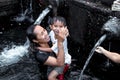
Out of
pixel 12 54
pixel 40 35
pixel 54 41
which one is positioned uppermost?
pixel 40 35

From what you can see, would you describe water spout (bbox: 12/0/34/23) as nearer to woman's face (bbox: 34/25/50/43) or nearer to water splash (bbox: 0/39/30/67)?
water splash (bbox: 0/39/30/67)

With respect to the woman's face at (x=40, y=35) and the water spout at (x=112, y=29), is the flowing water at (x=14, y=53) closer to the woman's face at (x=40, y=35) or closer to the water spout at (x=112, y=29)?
the water spout at (x=112, y=29)

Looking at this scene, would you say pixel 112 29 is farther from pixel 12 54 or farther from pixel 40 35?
pixel 12 54

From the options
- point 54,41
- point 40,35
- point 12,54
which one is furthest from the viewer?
point 12,54

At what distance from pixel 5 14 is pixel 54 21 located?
5032 mm

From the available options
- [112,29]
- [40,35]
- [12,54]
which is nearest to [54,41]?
[40,35]

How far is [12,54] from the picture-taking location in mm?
7609

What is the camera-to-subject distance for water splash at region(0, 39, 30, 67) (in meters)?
7.27

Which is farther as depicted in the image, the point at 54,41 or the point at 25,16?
the point at 25,16

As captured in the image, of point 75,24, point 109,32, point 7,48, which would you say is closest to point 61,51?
point 109,32

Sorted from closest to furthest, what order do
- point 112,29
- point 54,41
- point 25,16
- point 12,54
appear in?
point 54,41
point 112,29
point 12,54
point 25,16

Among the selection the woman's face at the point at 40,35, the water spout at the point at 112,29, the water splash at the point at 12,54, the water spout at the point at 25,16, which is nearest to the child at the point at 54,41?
the woman's face at the point at 40,35

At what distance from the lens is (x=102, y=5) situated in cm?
657

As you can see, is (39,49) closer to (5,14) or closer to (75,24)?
(75,24)
